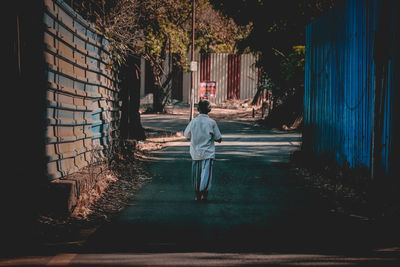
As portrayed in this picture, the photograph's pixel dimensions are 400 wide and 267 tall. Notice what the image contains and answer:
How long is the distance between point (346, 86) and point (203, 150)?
3.29 m

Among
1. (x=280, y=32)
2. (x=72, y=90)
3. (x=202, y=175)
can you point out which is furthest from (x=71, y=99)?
(x=280, y=32)

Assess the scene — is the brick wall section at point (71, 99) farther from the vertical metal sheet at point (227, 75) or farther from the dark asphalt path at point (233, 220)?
the vertical metal sheet at point (227, 75)

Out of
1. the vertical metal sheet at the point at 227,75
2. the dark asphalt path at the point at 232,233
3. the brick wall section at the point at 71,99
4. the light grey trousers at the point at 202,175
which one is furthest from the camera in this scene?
the vertical metal sheet at the point at 227,75

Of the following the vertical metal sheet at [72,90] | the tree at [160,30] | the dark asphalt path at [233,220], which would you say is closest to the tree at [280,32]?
the tree at [160,30]

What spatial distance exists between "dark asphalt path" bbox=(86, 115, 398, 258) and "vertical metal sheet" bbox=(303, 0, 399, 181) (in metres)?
1.13

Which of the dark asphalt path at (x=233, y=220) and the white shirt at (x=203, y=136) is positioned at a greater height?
the white shirt at (x=203, y=136)

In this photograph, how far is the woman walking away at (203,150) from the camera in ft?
29.4

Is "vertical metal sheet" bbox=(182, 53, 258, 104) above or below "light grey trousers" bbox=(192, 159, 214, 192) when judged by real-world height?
above

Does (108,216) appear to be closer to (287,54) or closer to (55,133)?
(55,133)

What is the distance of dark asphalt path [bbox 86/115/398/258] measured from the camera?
600cm

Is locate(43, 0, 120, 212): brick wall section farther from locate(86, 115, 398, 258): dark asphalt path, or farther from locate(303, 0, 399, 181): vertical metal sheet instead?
locate(303, 0, 399, 181): vertical metal sheet

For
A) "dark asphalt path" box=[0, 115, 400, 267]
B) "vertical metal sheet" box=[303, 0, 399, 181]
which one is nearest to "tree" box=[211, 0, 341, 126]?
"vertical metal sheet" box=[303, 0, 399, 181]

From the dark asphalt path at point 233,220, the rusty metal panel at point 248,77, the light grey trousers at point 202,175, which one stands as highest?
the rusty metal panel at point 248,77

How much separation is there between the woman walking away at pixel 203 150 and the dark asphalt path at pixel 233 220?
0.28 metres
